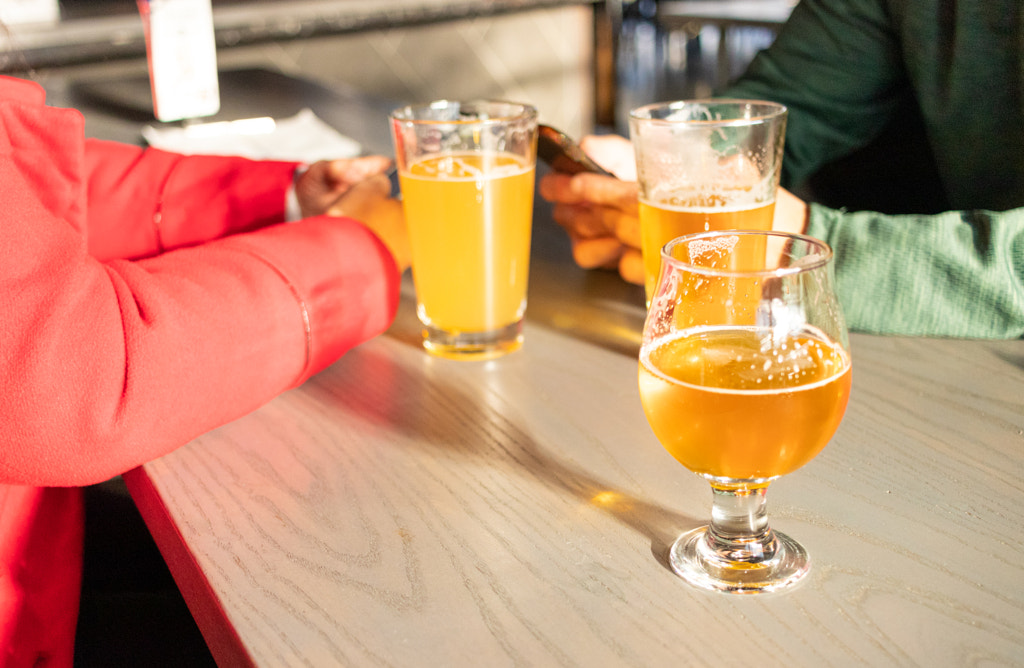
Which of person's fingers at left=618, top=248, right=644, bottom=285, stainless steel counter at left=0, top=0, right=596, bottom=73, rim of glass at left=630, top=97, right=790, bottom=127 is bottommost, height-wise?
person's fingers at left=618, top=248, right=644, bottom=285

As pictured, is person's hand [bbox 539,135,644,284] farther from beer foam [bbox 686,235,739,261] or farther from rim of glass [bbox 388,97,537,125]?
beer foam [bbox 686,235,739,261]

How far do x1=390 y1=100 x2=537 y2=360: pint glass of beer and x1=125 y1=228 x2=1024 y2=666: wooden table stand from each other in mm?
47

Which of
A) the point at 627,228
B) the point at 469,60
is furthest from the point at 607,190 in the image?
the point at 469,60

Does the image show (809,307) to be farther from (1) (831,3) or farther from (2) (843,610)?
(1) (831,3)

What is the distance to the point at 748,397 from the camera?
1.43ft

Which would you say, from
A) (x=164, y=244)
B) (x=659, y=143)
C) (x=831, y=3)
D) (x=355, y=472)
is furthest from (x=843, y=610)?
(x=831, y=3)

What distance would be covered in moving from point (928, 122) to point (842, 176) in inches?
8.2

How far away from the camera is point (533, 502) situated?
0.53m

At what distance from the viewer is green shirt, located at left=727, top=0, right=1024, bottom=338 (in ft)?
2.43

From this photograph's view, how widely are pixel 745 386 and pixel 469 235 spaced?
1.19 feet

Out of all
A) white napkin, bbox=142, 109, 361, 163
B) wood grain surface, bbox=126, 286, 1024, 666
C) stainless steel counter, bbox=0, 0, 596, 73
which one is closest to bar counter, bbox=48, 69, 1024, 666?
wood grain surface, bbox=126, 286, 1024, 666

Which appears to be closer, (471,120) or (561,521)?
(561,521)

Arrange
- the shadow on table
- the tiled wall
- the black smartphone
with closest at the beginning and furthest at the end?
the shadow on table → the black smartphone → the tiled wall

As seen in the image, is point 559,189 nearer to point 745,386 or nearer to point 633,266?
point 633,266
